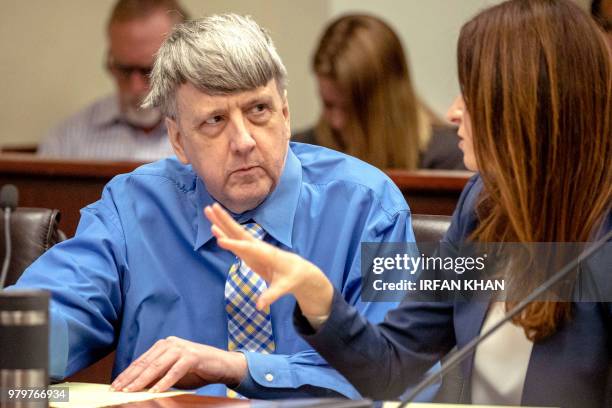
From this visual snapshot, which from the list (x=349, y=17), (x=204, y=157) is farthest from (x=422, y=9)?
(x=204, y=157)

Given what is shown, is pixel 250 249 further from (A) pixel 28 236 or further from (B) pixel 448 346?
(A) pixel 28 236

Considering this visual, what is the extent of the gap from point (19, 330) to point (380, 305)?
786 millimetres

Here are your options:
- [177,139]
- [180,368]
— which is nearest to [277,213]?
[177,139]

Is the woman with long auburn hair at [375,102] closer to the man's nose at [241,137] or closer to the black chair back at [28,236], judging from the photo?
the black chair back at [28,236]

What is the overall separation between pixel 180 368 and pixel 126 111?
3.03 meters

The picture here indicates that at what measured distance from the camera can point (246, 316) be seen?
2.06 meters

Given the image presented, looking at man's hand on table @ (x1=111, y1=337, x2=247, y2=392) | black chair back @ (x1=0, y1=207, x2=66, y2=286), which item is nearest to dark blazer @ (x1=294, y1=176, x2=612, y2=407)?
man's hand on table @ (x1=111, y1=337, x2=247, y2=392)

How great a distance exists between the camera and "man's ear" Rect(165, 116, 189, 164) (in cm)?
219

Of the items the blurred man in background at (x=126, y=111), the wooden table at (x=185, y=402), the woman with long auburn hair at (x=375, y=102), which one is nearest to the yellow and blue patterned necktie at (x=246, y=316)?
the wooden table at (x=185, y=402)

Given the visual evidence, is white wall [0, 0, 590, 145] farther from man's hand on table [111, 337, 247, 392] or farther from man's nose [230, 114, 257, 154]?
man's hand on table [111, 337, 247, 392]

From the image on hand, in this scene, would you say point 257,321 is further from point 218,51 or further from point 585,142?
point 585,142

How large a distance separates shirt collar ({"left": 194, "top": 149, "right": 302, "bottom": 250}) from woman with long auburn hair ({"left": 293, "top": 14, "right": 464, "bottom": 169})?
1896mm

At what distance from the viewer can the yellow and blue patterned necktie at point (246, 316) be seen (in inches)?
80.7

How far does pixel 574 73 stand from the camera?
5.44ft
